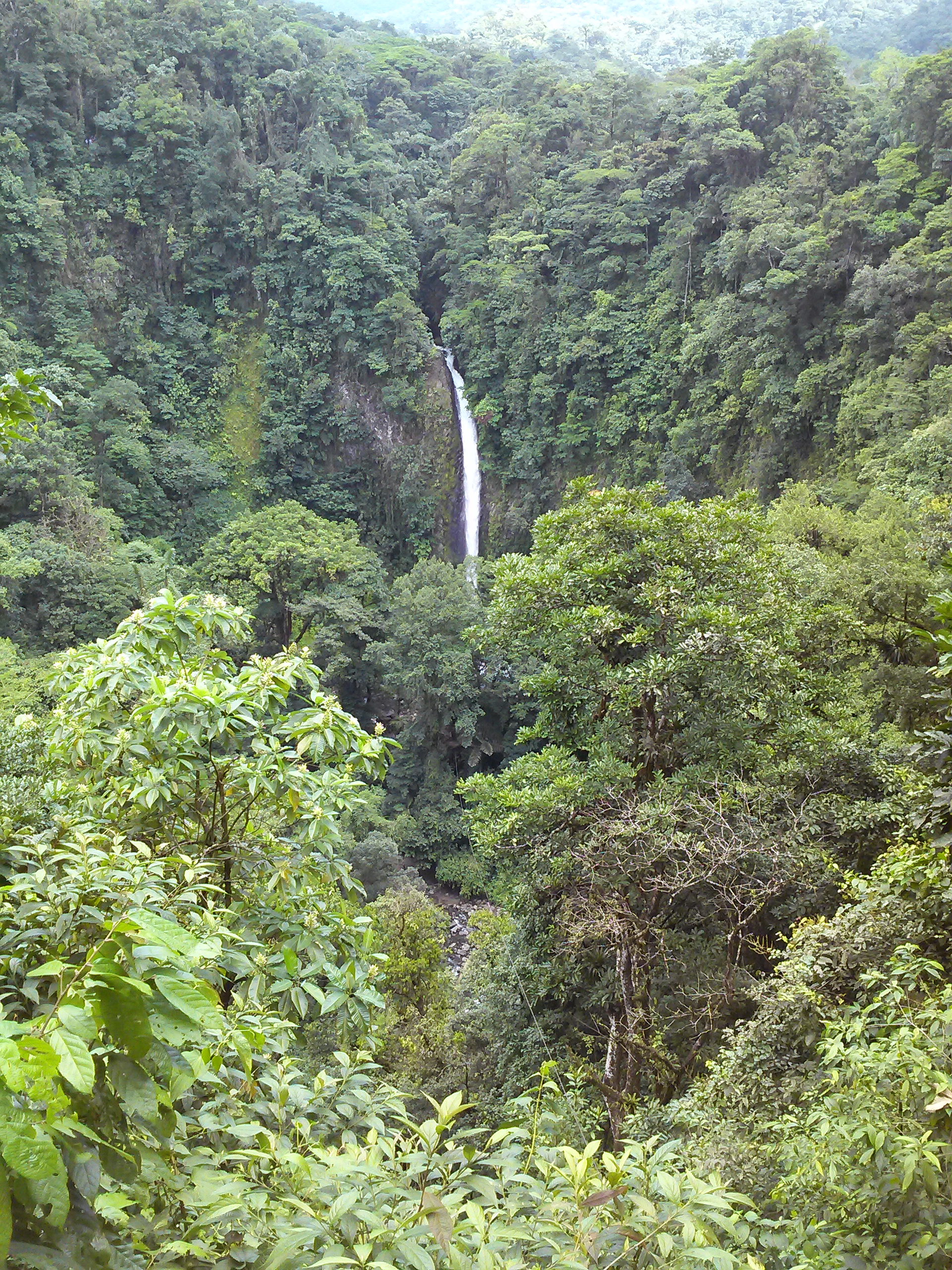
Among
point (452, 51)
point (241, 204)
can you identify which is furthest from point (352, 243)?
point (452, 51)

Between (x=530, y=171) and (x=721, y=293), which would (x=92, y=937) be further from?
(x=530, y=171)

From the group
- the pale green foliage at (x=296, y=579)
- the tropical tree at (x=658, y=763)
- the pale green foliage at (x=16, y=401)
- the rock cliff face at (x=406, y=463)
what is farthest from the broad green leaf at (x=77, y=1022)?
the rock cliff face at (x=406, y=463)

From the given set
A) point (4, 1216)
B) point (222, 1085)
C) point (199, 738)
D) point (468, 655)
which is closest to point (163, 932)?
point (4, 1216)

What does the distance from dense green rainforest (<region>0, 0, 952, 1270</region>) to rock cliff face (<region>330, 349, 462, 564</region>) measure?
0.41 feet

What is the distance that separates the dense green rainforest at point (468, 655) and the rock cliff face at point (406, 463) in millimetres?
126

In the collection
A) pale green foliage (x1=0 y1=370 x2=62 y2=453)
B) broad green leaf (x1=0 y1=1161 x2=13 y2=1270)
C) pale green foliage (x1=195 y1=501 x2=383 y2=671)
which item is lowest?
pale green foliage (x1=195 y1=501 x2=383 y2=671)

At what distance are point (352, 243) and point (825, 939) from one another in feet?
70.2

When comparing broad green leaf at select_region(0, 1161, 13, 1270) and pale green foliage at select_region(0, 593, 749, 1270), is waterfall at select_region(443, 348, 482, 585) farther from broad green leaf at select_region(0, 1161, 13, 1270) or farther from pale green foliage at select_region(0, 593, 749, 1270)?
broad green leaf at select_region(0, 1161, 13, 1270)

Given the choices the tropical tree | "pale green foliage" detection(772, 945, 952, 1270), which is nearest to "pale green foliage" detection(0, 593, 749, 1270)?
"pale green foliage" detection(772, 945, 952, 1270)

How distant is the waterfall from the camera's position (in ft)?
69.3

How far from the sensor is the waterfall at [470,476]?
2112 cm

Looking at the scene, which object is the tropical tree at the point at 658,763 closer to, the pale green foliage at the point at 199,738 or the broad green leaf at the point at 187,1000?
the pale green foliage at the point at 199,738

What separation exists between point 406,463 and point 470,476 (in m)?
1.76

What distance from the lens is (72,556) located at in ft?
48.7
